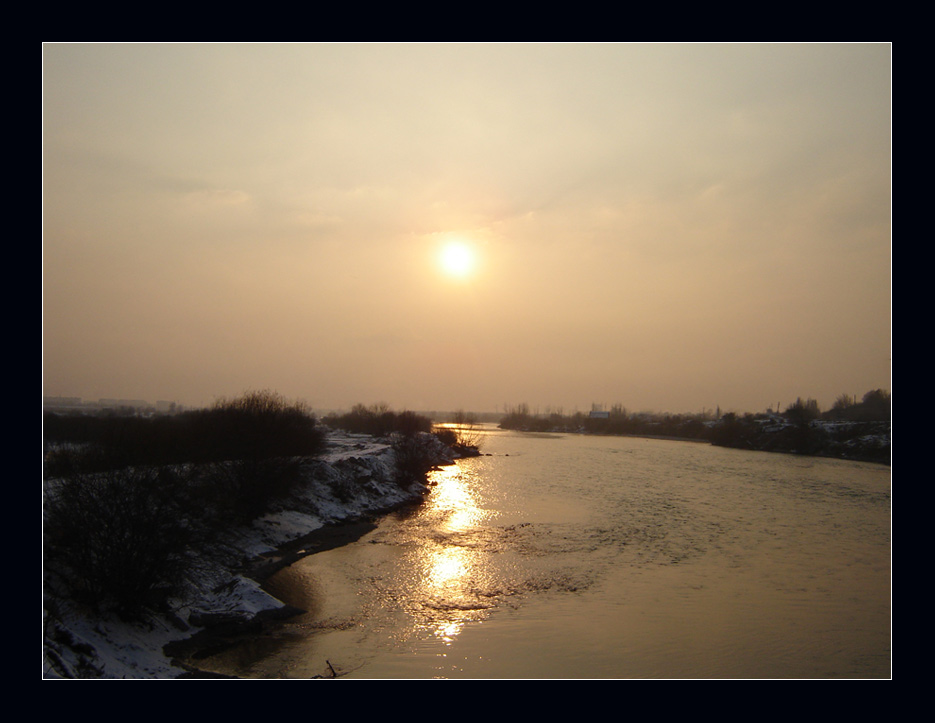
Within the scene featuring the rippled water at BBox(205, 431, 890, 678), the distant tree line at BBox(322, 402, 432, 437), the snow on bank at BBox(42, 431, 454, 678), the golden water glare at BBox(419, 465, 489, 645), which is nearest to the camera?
the snow on bank at BBox(42, 431, 454, 678)

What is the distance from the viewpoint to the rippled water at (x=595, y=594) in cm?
1329

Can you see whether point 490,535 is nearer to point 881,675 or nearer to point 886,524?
point 881,675

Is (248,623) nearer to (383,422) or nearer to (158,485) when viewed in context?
(158,485)

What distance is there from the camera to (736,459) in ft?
Answer: 231

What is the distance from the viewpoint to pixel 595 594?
18.1 meters

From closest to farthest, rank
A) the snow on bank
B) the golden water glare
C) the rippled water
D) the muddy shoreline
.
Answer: the snow on bank < the muddy shoreline < the rippled water < the golden water glare

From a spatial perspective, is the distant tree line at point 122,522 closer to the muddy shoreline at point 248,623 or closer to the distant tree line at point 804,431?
the muddy shoreline at point 248,623

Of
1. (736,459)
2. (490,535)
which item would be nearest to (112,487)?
(490,535)

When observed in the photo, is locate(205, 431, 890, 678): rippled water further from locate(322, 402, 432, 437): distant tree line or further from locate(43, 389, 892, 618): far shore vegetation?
locate(322, 402, 432, 437): distant tree line

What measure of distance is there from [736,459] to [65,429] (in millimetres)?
68455

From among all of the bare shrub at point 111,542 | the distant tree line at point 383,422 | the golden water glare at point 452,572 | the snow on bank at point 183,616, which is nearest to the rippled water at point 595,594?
the golden water glare at point 452,572

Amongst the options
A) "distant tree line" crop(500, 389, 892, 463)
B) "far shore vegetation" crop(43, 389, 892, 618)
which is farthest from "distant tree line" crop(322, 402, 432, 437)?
"distant tree line" crop(500, 389, 892, 463)

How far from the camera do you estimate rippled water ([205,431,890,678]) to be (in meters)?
13.3

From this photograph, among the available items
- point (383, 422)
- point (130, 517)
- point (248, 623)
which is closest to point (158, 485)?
point (130, 517)
